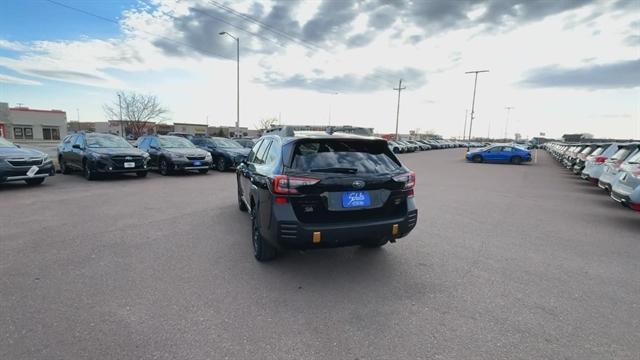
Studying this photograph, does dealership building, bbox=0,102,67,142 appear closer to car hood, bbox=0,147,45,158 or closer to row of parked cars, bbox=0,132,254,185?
row of parked cars, bbox=0,132,254,185

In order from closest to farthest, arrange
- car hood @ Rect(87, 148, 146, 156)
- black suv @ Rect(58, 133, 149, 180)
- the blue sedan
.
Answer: black suv @ Rect(58, 133, 149, 180) < car hood @ Rect(87, 148, 146, 156) < the blue sedan

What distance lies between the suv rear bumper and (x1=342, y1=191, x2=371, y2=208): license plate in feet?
0.65

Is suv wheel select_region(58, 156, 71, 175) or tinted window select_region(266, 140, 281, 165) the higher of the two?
tinted window select_region(266, 140, 281, 165)

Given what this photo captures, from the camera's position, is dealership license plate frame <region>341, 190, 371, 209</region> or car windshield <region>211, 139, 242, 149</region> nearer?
dealership license plate frame <region>341, 190, 371, 209</region>

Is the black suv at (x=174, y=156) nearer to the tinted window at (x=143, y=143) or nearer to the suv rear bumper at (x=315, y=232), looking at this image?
the tinted window at (x=143, y=143)

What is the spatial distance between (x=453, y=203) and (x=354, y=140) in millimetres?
5634

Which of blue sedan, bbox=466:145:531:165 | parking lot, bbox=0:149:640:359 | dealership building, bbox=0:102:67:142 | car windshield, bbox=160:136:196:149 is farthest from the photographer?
dealership building, bbox=0:102:67:142

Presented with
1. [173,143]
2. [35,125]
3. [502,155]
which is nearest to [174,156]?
[173,143]

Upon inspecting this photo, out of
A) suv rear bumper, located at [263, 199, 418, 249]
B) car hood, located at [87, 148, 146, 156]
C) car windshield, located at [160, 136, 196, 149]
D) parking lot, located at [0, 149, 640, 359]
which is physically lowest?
parking lot, located at [0, 149, 640, 359]

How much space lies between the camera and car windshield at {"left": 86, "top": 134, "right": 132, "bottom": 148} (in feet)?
37.2

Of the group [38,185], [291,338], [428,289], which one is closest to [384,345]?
[291,338]

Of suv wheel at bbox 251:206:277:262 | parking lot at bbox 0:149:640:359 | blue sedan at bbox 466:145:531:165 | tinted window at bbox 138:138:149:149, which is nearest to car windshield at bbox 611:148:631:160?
parking lot at bbox 0:149:640:359

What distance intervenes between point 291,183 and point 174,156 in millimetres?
10659

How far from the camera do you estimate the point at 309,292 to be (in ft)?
11.3
